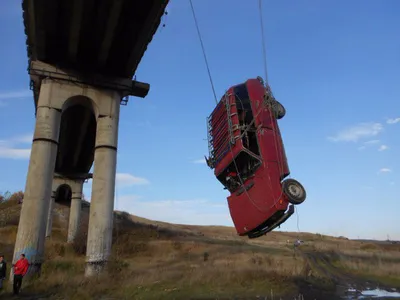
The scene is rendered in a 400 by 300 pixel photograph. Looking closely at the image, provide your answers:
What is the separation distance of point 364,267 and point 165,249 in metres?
15.1

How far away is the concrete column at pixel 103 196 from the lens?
14.6 metres

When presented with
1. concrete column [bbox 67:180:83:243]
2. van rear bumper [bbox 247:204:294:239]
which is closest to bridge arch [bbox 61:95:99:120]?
van rear bumper [bbox 247:204:294:239]

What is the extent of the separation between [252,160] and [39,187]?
29.9 ft

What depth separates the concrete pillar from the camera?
44.6 feet

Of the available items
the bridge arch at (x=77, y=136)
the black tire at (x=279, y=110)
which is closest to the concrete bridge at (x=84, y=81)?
the bridge arch at (x=77, y=136)

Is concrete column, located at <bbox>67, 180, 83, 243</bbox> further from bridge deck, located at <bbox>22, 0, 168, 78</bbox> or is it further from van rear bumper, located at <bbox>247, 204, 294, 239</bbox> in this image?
van rear bumper, located at <bbox>247, 204, 294, 239</bbox>

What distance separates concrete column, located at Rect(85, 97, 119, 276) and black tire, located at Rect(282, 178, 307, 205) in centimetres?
838

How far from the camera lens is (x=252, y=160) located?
12.8 metres

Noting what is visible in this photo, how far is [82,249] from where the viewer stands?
2347 centimetres

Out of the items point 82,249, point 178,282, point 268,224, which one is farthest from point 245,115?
point 82,249

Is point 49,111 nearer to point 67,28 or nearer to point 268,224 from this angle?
point 67,28

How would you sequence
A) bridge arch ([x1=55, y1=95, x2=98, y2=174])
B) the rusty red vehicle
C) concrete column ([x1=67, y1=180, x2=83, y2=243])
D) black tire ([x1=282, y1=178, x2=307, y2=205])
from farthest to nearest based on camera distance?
1. concrete column ([x1=67, y1=180, x2=83, y2=243])
2. bridge arch ([x1=55, y1=95, x2=98, y2=174])
3. the rusty red vehicle
4. black tire ([x1=282, y1=178, x2=307, y2=205])

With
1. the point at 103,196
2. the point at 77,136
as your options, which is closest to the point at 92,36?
the point at 103,196

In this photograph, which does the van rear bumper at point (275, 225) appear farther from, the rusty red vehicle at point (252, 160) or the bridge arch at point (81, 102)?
the bridge arch at point (81, 102)
